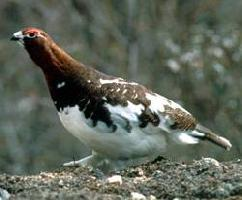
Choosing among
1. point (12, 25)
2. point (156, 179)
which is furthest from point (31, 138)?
point (156, 179)

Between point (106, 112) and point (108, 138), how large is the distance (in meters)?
0.21

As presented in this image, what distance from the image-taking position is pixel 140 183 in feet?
24.0

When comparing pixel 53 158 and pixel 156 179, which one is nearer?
pixel 156 179

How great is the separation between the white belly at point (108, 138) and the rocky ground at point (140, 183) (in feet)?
1.87

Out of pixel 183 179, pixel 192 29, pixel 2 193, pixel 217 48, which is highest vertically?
pixel 192 29

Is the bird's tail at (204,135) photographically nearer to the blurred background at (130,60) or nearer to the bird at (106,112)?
the bird at (106,112)

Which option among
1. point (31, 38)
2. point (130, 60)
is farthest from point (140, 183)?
point (130, 60)

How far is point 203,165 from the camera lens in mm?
7789

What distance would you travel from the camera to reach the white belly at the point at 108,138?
8609 millimetres

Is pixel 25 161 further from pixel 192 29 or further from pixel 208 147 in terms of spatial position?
pixel 208 147

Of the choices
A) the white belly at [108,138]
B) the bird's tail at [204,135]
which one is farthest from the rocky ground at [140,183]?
the bird's tail at [204,135]

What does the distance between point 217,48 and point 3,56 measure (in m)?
7.22

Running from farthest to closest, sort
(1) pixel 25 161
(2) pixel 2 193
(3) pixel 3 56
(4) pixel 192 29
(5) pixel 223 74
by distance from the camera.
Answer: (3) pixel 3 56 → (1) pixel 25 161 → (4) pixel 192 29 → (5) pixel 223 74 → (2) pixel 2 193

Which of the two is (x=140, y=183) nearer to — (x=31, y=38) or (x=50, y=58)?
(x=50, y=58)
